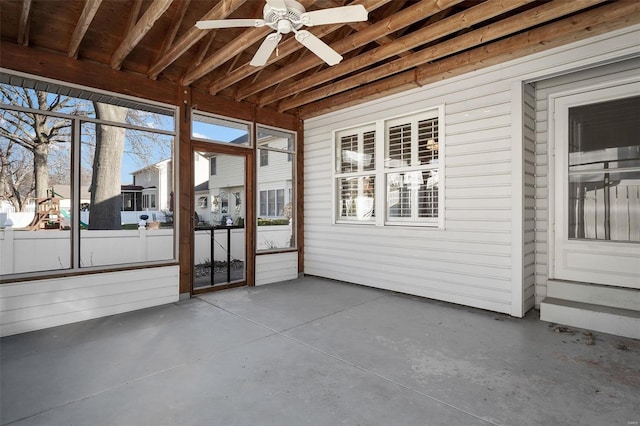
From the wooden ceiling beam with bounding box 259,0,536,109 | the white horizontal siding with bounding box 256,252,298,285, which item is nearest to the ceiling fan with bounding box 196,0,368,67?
the wooden ceiling beam with bounding box 259,0,536,109

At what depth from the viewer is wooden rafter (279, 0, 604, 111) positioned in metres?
2.90

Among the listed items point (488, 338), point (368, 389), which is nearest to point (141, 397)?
point (368, 389)

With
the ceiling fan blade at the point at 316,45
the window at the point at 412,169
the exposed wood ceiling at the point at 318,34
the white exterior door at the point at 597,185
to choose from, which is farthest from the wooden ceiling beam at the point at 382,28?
the white exterior door at the point at 597,185

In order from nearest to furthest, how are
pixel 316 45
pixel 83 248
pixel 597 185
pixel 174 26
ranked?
pixel 316 45 → pixel 174 26 → pixel 597 185 → pixel 83 248

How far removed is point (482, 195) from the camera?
412 cm

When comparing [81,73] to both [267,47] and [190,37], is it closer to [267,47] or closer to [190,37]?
[190,37]

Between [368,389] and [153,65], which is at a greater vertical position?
[153,65]

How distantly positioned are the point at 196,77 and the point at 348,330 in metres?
3.71

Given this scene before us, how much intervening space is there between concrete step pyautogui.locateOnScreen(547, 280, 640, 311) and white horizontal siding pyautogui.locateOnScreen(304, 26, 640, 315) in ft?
0.94

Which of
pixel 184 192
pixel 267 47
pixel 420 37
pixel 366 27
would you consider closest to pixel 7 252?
pixel 184 192

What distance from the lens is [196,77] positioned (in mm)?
4387

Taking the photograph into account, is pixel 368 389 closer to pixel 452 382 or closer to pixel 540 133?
pixel 452 382

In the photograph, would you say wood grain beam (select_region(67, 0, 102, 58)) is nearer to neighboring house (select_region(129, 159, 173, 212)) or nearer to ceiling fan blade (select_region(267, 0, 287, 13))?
neighboring house (select_region(129, 159, 173, 212))

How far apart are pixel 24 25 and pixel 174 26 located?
1.36m
